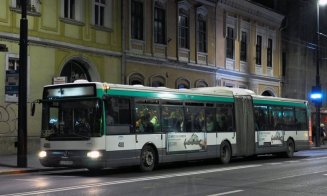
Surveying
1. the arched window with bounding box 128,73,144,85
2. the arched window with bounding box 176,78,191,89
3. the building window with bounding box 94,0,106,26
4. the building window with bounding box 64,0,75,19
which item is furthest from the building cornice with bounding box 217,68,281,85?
the building window with bounding box 64,0,75,19

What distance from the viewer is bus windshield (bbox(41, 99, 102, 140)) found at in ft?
54.4

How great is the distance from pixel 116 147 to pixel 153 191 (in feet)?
14.6

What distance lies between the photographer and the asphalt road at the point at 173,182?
12.8m

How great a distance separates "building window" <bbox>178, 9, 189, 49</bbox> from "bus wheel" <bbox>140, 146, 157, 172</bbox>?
17.5 meters

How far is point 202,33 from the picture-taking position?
123ft

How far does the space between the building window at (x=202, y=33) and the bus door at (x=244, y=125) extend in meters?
13.5

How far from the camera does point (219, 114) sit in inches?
876

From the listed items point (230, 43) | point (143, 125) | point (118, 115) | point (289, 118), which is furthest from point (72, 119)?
point (230, 43)

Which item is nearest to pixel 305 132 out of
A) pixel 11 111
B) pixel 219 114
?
pixel 219 114

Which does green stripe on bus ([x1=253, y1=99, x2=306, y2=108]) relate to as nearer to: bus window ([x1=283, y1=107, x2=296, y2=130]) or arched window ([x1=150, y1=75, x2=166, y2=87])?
bus window ([x1=283, y1=107, x2=296, y2=130])

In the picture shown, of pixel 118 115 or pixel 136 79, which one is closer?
pixel 118 115

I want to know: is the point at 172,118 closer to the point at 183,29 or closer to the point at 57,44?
the point at 57,44

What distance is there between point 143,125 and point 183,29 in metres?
18.3

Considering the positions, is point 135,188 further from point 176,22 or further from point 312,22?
point 312,22
